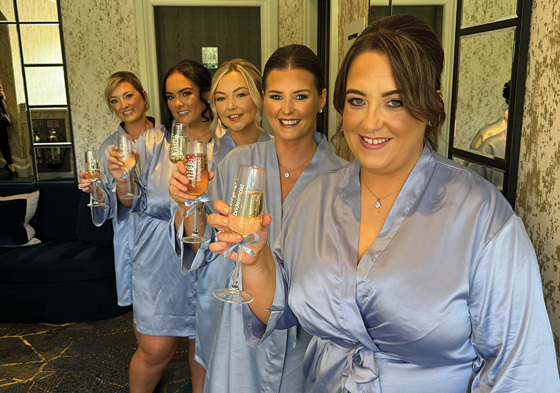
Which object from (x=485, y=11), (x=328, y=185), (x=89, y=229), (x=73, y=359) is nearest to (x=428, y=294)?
(x=328, y=185)

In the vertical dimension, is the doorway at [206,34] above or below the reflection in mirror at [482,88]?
above

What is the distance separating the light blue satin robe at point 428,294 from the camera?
41.1 inches

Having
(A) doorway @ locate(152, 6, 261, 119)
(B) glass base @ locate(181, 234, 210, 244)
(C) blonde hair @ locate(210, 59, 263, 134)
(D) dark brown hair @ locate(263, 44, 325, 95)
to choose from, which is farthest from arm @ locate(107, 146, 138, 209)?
(A) doorway @ locate(152, 6, 261, 119)

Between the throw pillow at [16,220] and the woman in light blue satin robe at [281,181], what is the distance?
289cm

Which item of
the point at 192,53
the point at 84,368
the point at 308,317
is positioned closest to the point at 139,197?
the point at 84,368

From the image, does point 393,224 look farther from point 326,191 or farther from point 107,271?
point 107,271

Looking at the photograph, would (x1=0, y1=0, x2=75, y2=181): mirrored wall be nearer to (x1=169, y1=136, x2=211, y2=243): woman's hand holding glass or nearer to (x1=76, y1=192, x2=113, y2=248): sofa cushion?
(x1=76, y1=192, x2=113, y2=248): sofa cushion

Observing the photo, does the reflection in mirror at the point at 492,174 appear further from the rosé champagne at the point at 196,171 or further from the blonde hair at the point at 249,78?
the blonde hair at the point at 249,78

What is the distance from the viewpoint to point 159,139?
259cm

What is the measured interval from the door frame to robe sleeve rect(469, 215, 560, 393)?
4111 millimetres

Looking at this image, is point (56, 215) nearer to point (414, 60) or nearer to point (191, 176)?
point (191, 176)

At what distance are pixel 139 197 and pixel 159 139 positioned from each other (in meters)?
0.32

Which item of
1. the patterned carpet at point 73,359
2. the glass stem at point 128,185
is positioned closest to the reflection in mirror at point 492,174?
the glass stem at point 128,185

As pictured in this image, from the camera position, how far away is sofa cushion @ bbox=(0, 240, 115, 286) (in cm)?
384
